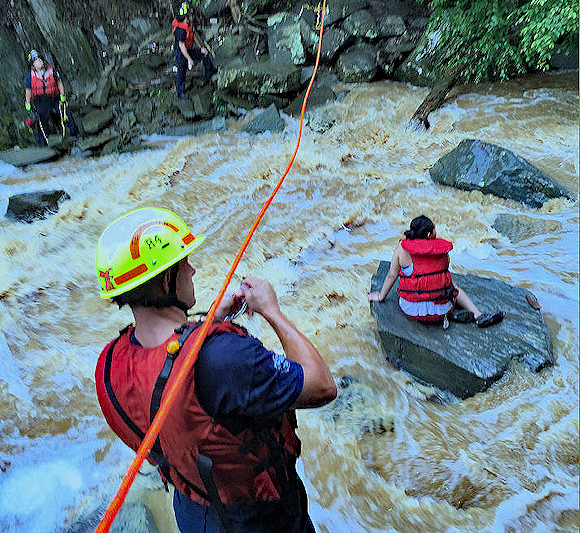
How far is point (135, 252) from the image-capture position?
4.43ft

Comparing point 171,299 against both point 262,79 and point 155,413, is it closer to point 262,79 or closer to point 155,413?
point 155,413

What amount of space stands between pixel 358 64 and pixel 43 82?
6133mm

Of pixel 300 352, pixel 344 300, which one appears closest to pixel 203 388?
pixel 300 352

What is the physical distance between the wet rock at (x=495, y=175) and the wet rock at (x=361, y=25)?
15.8ft

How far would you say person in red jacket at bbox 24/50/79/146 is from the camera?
27.0ft

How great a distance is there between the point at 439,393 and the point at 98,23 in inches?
438

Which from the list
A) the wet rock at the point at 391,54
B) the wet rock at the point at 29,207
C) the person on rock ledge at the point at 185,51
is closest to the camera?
the wet rock at the point at 29,207

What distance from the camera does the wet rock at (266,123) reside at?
807cm

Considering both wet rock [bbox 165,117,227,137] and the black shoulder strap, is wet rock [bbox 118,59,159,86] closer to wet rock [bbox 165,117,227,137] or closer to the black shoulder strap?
wet rock [bbox 165,117,227,137]

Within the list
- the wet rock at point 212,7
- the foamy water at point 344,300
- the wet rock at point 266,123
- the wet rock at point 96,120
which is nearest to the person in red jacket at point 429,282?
the foamy water at point 344,300

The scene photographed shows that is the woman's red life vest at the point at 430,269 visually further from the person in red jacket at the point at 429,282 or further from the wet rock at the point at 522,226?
the wet rock at the point at 522,226

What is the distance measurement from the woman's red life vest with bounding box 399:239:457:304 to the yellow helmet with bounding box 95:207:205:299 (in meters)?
1.98

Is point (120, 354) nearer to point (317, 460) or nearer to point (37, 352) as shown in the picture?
point (317, 460)

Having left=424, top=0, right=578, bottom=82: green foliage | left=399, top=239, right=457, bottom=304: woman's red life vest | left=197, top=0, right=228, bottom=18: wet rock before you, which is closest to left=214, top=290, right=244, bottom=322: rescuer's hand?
left=399, top=239, right=457, bottom=304: woman's red life vest
